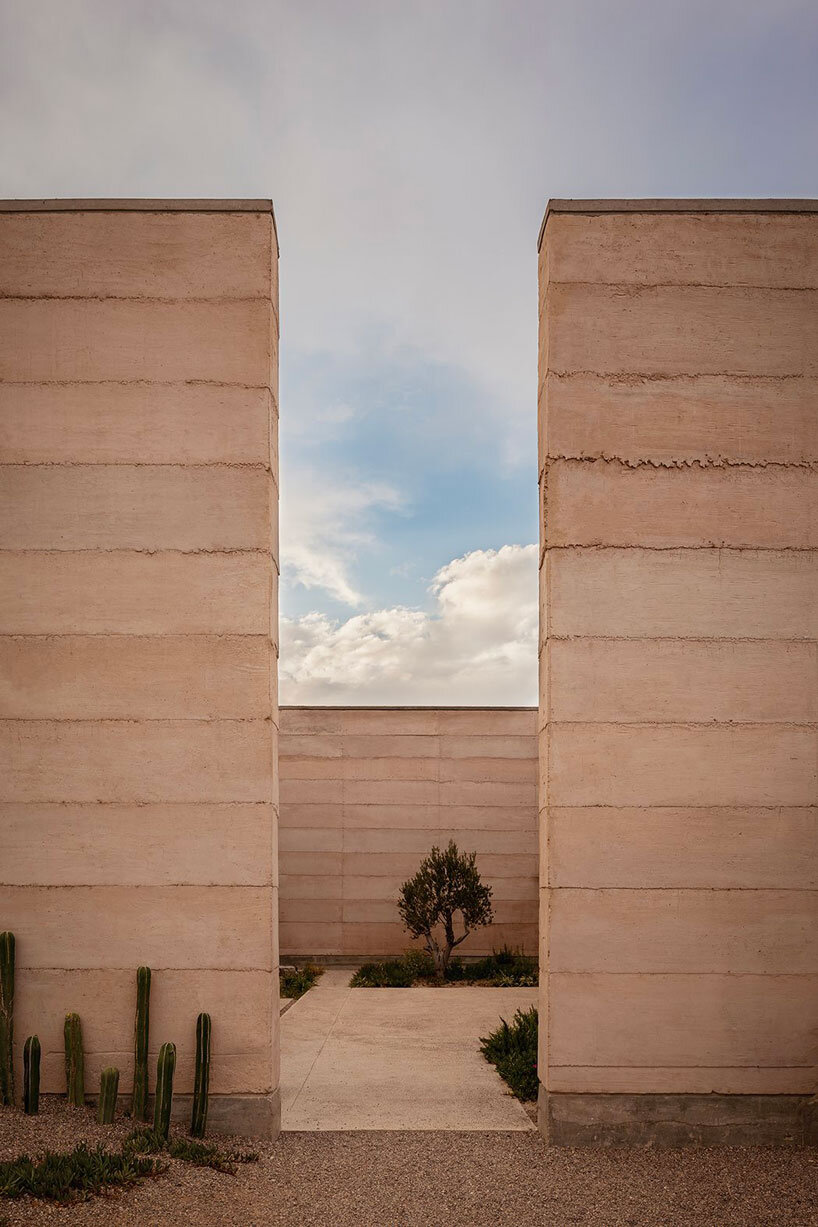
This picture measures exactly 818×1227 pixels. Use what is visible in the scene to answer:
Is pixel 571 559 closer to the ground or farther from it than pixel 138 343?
closer to the ground

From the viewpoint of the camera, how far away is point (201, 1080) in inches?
230

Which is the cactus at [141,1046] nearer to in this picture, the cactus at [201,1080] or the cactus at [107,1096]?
the cactus at [107,1096]

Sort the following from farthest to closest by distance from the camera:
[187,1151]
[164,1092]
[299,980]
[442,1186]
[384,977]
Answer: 1. [384,977]
2. [299,980]
3. [164,1092]
4. [187,1151]
5. [442,1186]

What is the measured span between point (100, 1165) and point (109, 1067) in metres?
0.92

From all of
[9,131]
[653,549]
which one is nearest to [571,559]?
[653,549]

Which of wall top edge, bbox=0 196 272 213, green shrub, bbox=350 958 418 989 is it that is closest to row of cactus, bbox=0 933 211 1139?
wall top edge, bbox=0 196 272 213

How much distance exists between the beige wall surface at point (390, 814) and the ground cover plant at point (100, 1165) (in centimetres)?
1066

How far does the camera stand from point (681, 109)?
25.1 feet

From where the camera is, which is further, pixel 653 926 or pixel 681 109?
pixel 681 109

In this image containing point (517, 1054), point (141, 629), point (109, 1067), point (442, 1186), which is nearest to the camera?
point (442, 1186)

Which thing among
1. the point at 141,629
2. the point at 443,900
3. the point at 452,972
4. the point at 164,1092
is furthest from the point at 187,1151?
the point at 452,972

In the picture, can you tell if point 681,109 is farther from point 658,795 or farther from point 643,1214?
point 643,1214

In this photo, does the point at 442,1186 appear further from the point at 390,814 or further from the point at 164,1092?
the point at 390,814

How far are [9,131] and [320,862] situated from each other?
40.7 feet
